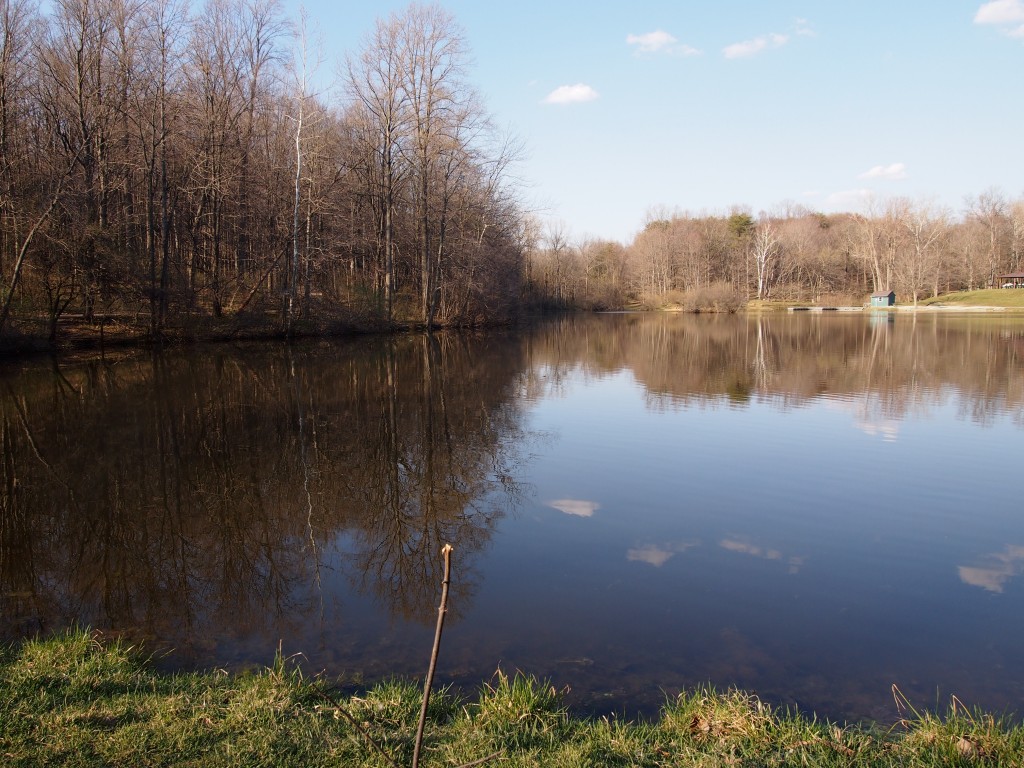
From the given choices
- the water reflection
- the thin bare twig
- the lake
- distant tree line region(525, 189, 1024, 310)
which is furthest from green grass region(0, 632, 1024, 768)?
distant tree line region(525, 189, 1024, 310)

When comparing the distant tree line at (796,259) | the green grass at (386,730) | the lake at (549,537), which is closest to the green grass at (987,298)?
the distant tree line at (796,259)

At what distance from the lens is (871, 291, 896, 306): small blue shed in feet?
251

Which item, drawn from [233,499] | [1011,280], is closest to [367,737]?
[233,499]

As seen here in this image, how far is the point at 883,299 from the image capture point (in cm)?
7700

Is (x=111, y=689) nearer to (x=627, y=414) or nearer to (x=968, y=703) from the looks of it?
(x=968, y=703)

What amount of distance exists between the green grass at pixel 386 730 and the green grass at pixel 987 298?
255ft

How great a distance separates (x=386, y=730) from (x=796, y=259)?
94670mm

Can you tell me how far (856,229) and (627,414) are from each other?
308 feet

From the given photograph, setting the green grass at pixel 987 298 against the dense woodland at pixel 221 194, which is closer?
the dense woodland at pixel 221 194

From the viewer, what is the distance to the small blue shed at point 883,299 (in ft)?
251

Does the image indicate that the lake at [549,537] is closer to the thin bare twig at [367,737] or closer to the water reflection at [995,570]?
the water reflection at [995,570]

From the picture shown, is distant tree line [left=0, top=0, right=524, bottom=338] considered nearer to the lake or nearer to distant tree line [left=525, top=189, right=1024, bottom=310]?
the lake

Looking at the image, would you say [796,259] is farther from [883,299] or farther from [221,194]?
[221,194]

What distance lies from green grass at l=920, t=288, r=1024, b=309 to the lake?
65.6 meters
